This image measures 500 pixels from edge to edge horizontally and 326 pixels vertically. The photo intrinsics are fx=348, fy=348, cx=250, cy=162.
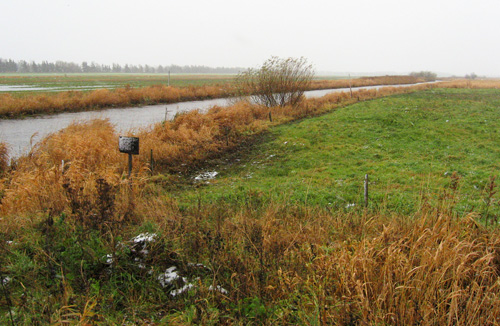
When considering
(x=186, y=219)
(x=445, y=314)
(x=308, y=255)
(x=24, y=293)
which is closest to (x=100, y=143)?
(x=186, y=219)

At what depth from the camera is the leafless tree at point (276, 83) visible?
71.5ft

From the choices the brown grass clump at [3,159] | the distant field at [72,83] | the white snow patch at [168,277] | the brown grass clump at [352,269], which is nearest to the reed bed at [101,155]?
the brown grass clump at [3,159]

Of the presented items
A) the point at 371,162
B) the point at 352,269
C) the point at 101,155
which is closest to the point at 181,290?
the point at 352,269

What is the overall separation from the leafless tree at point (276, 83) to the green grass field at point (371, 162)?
4.64 metres

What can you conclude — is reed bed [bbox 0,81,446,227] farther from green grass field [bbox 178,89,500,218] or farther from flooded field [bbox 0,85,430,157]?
flooded field [bbox 0,85,430,157]

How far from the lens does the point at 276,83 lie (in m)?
21.8

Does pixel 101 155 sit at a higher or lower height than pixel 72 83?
lower

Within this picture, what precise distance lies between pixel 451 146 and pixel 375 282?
420 inches

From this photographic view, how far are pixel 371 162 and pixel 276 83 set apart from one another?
41.0ft

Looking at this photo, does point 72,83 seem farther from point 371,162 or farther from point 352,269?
point 352,269

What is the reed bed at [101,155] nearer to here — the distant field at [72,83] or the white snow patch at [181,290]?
the white snow patch at [181,290]

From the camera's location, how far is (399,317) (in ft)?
10.1

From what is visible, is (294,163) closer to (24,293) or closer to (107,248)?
(107,248)

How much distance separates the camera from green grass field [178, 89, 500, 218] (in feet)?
24.1
